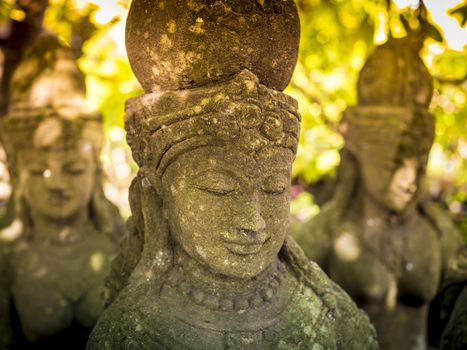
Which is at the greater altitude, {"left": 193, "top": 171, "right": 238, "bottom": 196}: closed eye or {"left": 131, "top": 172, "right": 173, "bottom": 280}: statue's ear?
{"left": 193, "top": 171, "right": 238, "bottom": 196}: closed eye

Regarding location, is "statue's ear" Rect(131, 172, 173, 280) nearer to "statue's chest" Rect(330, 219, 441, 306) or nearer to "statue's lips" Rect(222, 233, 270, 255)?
"statue's lips" Rect(222, 233, 270, 255)

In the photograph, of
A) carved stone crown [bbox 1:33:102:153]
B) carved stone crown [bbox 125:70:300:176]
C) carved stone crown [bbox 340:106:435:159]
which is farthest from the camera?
carved stone crown [bbox 340:106:435:159]

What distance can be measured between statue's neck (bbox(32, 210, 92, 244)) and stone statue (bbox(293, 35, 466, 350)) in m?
1.83

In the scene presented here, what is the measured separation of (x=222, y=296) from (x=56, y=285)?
195cm

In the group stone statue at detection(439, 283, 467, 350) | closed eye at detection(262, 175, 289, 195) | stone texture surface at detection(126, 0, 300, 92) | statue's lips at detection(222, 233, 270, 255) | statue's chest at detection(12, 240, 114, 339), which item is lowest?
statue's chest at detection(12, 240, 114, 339)

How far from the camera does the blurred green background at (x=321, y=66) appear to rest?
3.45 metres

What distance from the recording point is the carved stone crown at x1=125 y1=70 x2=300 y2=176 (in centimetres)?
200

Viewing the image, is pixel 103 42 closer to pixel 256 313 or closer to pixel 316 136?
pixel 316 136

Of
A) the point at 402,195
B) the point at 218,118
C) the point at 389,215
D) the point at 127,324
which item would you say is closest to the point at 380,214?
the point at 389,215

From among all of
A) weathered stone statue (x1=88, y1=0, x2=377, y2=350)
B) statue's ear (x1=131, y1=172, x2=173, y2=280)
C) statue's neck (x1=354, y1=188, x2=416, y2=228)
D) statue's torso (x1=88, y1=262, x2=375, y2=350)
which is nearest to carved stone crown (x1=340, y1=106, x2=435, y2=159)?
statue's neck (x1=354, y1=188, x2=416, y2=228)

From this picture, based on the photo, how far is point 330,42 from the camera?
17.1 feet

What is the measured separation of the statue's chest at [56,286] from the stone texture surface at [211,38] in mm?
2101

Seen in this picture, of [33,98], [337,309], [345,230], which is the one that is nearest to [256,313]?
[337,309]

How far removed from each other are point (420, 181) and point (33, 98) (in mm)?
2922
